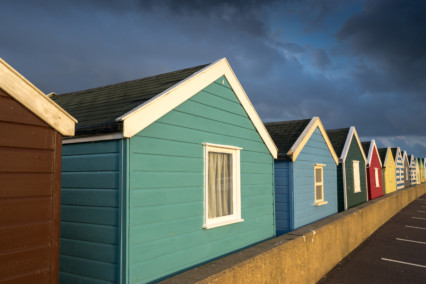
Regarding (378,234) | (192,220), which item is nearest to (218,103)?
(192,220)

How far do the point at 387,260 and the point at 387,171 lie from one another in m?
16.7

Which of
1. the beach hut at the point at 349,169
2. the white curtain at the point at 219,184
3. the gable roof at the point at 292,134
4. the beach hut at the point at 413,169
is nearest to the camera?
the white curtain at the point at 219,184

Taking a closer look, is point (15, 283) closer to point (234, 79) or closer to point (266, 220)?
point (234, 79)

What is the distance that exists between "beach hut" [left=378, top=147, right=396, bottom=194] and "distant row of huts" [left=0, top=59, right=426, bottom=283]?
17935 mm

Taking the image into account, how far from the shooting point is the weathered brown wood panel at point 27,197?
2.82 metres

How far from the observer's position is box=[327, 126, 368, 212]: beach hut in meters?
14.0

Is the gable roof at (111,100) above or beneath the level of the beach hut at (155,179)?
above

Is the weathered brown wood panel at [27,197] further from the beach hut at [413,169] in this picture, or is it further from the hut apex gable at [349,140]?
the beach hut at [413,169]

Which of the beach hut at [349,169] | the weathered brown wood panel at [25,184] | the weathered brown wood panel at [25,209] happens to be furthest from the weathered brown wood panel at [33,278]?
the beach hut at [349,169]

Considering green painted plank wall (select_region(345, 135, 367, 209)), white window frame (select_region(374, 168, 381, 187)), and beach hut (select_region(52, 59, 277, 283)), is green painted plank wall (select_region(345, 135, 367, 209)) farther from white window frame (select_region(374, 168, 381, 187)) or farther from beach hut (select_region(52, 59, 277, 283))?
beach hut (select_region(52, 59, 277, 283))

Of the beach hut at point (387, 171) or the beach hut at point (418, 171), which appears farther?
the beach hut at point (418, 171)

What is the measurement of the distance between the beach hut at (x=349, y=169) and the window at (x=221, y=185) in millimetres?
8917

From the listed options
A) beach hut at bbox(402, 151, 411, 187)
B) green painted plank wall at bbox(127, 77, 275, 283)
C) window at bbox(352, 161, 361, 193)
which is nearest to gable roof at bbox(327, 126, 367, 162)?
window at bbox(352, 161, 361, 193)

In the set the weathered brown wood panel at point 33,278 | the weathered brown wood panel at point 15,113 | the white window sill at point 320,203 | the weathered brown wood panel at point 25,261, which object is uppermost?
the weathered brown wood panel at point 15,113
